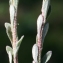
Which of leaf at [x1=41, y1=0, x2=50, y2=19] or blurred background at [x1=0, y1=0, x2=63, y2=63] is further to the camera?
blurred background at [x1=0, y1=0, x2=63, y2=63]

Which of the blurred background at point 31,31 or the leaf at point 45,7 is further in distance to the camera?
the blurred background at point 31,31

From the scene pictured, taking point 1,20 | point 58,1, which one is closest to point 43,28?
point 1,20

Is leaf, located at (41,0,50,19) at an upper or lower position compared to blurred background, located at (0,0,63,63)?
lower

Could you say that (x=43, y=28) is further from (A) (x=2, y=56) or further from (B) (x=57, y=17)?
(B) (x=57, y=17)

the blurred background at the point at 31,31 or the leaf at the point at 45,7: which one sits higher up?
the blurred background at the point at 31,31

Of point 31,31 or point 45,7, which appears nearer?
point 45,7

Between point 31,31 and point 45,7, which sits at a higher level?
point 31,31

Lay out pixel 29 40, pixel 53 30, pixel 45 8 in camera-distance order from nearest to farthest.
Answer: pixel 45 8, pixel 29 40, pixel 53 30

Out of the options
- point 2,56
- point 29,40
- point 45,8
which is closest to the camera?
point 45,8
